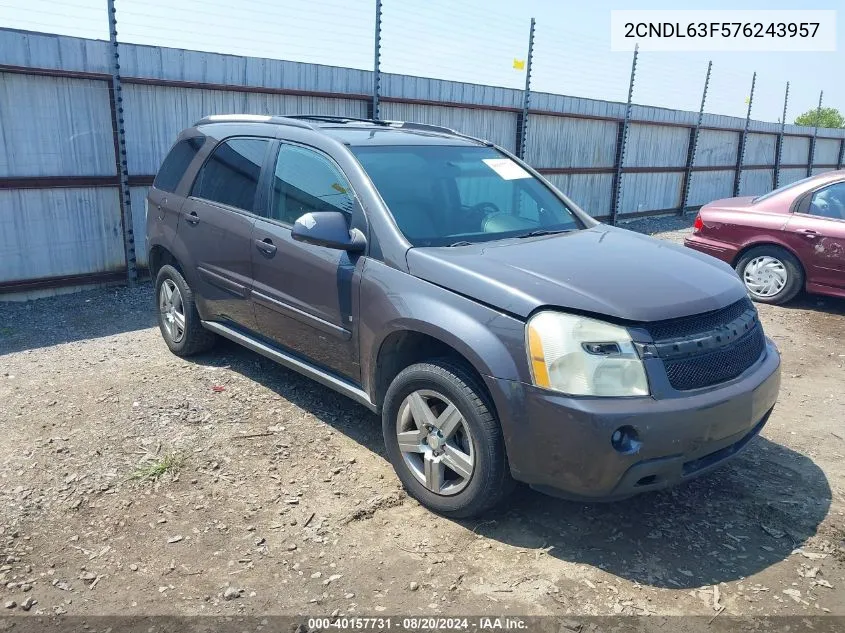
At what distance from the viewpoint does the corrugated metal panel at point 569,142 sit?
12109 millimetres

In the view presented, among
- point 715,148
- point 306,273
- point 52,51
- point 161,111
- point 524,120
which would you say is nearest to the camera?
point 306,273

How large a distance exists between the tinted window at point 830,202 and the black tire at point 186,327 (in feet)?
20.8

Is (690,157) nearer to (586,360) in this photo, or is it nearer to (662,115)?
(662,115)

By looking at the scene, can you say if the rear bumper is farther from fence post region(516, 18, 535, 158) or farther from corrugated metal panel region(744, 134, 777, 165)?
corrugated metal panel region(744, 134, 777, 165)

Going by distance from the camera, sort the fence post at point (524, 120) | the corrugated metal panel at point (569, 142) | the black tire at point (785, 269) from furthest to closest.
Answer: the corrugated metal panel at point (569, 142)
the fence post at point (524, 120)
the black tire at point (785, 269)

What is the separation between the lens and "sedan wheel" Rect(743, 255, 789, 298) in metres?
7.70

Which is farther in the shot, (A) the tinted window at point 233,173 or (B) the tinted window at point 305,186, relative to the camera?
(A) the tinted window at point 233,173

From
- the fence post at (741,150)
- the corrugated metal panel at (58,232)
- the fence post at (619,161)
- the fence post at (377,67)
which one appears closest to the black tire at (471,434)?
the corrugated metal panel at (58,232)

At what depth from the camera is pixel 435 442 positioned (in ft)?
10.9

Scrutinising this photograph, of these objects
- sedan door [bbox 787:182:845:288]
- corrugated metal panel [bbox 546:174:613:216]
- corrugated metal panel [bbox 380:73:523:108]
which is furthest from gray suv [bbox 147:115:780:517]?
corrugated metal panel [bbox 546:174:613:216]

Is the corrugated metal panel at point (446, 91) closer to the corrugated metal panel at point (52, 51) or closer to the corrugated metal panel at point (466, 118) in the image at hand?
the corrugated metal panel at point (466, 118)

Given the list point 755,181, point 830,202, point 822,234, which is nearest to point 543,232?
point 822,234

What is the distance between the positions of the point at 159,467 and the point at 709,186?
16.7m

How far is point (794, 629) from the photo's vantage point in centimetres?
270
